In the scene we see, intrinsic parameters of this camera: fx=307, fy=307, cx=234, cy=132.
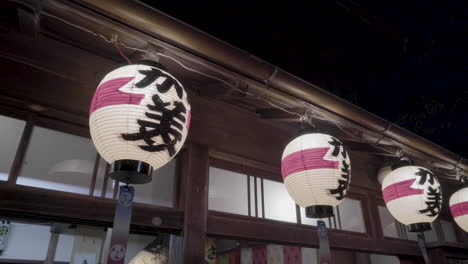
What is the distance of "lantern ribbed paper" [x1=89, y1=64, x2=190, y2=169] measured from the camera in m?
2.31

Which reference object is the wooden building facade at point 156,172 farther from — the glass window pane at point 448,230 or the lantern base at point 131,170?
the glass window pane at point 448,230

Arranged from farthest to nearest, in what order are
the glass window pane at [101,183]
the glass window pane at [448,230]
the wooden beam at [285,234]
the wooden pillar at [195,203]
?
1. the glass window pane at [448,230]
2. the wooden beam at [285,234]
3. the wooden pillar at [195,203]
4. the glass window pane at [101,183]

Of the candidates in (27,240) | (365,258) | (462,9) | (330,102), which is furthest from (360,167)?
(27,240)

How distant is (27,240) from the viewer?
27.7ft

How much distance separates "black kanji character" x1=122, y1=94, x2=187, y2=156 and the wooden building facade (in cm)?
98

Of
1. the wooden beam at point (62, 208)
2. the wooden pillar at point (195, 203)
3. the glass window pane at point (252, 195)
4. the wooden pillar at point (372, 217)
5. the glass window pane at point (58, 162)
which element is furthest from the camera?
the wooden pillar at point (372, 217)

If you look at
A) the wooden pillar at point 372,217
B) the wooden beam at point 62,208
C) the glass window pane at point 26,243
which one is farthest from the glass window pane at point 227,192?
the glass window pane at point 26,243

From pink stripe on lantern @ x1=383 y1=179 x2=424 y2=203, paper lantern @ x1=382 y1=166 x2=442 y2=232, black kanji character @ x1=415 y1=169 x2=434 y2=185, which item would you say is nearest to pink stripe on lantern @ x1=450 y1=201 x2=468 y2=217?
paper lantern @ x1=382 y1=166 x2=442 y2=232

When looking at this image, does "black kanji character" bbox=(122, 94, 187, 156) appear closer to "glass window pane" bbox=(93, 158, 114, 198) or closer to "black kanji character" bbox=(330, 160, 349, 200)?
"glass window pane" bbox=(93, 158, 114, 198)

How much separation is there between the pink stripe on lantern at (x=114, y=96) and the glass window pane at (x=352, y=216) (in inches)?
207

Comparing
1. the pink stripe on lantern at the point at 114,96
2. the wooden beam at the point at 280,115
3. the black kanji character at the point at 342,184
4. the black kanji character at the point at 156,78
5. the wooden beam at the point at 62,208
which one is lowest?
the wooden beam at the point at 62,208

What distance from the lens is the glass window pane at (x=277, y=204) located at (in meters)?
5.04

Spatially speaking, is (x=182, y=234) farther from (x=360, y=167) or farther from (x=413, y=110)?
(x=413, y=110)

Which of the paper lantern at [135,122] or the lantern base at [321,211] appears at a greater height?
the paper lantern at [135,122]
